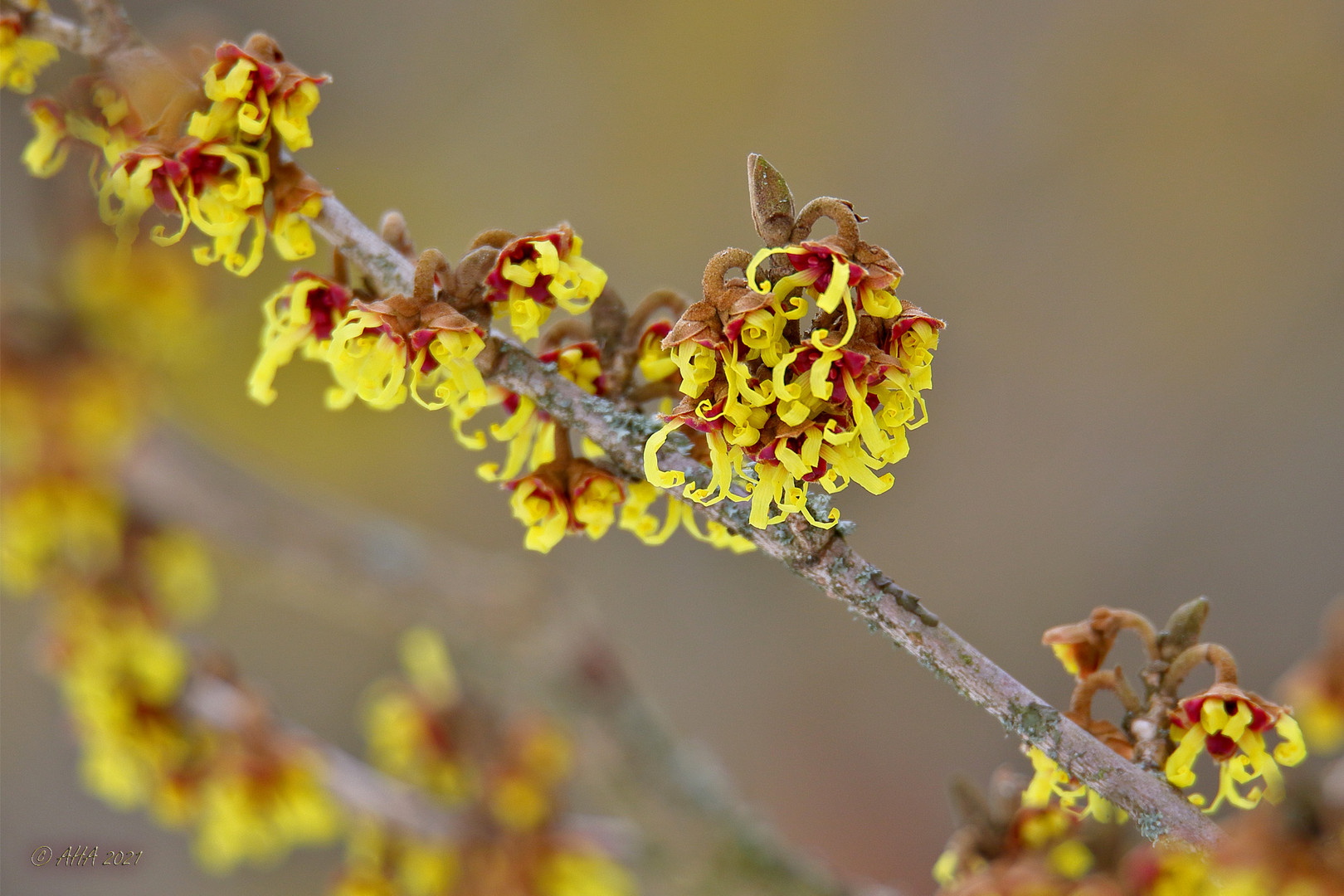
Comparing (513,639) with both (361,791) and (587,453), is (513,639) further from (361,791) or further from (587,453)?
(587,453)

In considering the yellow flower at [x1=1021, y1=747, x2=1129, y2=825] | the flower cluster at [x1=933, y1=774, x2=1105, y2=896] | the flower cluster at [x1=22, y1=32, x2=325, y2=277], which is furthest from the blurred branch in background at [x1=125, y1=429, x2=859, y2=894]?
the flower cluster at [x1=22, y1=32, x2=325, y2=277]

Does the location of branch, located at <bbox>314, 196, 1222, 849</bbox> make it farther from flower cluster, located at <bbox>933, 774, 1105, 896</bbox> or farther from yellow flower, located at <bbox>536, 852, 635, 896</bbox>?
yellow flower, located at <bbox>536, 852, 635, 896</bbox>

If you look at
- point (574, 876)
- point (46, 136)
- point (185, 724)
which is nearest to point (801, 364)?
point (46, 136)

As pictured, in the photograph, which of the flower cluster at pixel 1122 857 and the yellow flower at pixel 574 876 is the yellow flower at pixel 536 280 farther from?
the yellow flower at pixel 574 876

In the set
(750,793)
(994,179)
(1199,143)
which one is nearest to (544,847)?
(750,793)

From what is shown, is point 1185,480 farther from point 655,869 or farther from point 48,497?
point 48,497

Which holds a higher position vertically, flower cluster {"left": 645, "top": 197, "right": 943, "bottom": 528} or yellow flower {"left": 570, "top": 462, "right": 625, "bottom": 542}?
flower cluster {"left": 645, "top": 197, "right": 943, "bottom": 528}
